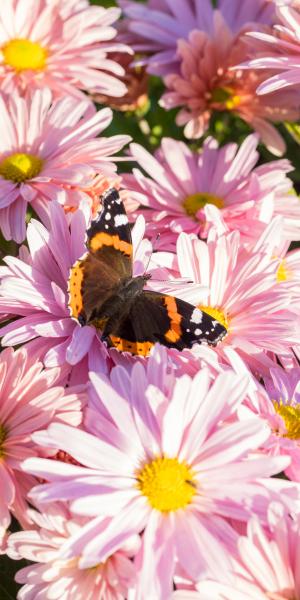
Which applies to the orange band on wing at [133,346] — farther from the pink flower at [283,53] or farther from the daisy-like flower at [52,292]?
the pink flower at [283,53]

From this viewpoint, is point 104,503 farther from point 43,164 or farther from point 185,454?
point 43,164

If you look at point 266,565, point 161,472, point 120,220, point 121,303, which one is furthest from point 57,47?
point 266,565

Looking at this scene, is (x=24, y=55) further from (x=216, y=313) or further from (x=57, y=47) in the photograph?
(x=216, y=313)

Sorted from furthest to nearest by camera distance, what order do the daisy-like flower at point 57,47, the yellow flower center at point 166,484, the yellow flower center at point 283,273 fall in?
the daisy-like flower at point 57,47 < the yellow flower center at point 283,273 < the yellow flower center at point 166,484

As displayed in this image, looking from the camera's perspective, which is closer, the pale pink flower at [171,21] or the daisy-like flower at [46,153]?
the daisy-like flower at [46,153]

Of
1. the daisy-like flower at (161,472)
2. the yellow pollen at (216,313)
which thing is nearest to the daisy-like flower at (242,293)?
the yellow pollen at (216,313)
